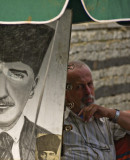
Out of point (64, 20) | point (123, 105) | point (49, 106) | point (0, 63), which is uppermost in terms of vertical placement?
point (64, 20)

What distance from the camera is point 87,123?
3.68 metres

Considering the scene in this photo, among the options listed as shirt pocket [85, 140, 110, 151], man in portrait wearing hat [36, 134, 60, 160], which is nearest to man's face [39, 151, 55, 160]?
man in portrait wearing hat [36, 134, 60, 160]

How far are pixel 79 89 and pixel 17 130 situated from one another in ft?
3.01

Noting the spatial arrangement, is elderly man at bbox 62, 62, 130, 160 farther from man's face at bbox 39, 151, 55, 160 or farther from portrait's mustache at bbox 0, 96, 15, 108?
portrait's mustache at bbox 0, 96, 15, 108

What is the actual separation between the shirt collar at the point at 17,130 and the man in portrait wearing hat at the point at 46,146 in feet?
0.41

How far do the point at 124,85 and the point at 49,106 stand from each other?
533 centimetres

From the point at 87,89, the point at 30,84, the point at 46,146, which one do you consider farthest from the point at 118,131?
the point at 30,84

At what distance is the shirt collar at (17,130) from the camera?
2.96 m

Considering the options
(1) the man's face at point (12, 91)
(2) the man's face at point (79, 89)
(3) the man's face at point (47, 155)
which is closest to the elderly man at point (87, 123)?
(2) the man's face at point (79, 89)

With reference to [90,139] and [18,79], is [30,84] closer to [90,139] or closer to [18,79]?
[18,79]

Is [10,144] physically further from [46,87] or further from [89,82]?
[89,82]

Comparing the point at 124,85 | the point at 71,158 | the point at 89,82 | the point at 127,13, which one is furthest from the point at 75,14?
the point at 124,85

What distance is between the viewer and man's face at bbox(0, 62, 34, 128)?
2963 mm

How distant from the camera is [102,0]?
110 inches
